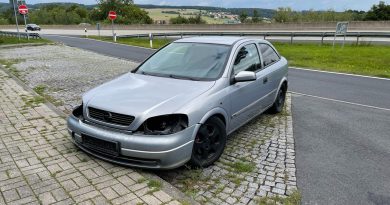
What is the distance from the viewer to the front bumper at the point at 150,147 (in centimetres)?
397

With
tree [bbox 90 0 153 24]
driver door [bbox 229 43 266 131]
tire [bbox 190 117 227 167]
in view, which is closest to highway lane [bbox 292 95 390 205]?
driver door [bbox 229 43 266 131]

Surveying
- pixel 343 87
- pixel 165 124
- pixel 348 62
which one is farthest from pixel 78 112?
pixel 348 62

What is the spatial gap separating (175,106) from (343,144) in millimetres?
3133

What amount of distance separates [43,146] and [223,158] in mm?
2617

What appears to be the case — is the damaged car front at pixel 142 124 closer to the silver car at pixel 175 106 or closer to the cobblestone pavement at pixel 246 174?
the silver car at pixel 175 106

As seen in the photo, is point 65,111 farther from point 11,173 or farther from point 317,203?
point 317,203

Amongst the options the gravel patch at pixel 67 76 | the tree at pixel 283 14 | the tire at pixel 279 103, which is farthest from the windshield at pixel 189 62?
the tree at pixel 283 14

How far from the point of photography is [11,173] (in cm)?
422

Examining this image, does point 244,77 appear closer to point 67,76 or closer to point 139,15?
point 67,76

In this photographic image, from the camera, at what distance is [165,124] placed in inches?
162

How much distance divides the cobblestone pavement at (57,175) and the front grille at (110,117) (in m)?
0.60

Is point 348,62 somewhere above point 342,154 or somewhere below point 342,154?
below

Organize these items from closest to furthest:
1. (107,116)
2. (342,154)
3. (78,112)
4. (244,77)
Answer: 1. (107,116)
2. (78,112)
3. (244,77)
4. (342,154)

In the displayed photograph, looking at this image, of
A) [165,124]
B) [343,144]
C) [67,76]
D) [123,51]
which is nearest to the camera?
[165,124]
